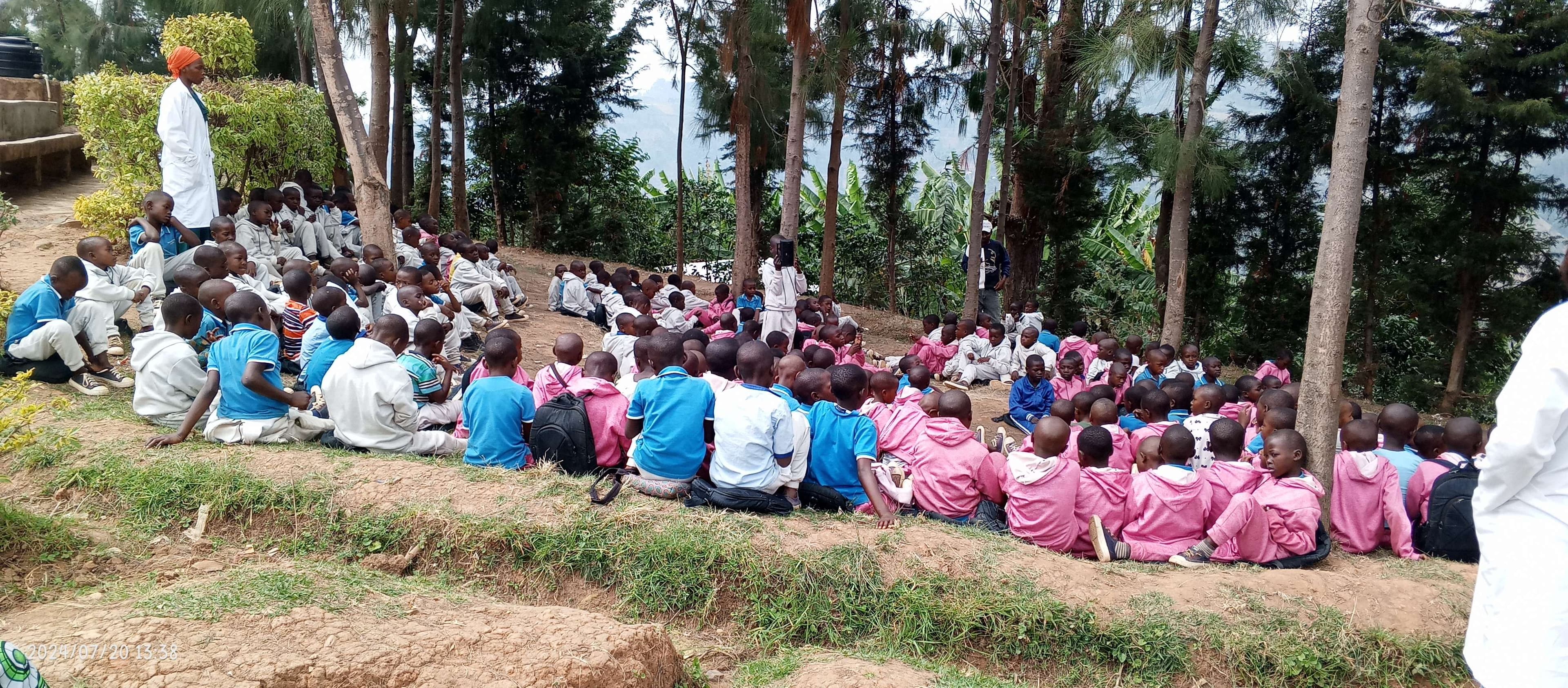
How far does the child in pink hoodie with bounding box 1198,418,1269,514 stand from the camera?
5168mm

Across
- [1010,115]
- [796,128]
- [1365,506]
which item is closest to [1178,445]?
[1365,506]

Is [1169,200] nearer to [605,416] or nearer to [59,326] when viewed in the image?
[605,416]

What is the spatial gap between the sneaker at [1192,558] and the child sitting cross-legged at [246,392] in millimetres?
4993

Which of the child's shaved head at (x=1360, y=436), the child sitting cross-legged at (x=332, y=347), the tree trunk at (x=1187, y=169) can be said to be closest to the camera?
the child's shaved head at (x=1360, y=436)

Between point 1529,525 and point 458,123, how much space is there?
15843 mm

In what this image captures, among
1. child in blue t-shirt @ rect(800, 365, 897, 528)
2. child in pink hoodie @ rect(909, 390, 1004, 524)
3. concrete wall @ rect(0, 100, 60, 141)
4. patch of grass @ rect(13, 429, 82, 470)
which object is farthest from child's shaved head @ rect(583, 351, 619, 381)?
concrete wall @ rect(0, 100, 60, 141)

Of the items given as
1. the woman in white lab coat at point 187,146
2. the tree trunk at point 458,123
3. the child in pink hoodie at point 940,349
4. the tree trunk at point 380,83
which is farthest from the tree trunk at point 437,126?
the child in pink hoodie at point 940,349

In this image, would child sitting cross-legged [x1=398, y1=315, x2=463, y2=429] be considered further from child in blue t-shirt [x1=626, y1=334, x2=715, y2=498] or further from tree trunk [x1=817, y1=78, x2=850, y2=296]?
tree trunk [x1=817, y1=78, x2=850, y2=296]

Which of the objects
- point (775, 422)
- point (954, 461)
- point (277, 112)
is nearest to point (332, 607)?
point (775, 422)

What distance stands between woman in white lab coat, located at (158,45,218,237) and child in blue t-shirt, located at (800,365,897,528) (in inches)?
239

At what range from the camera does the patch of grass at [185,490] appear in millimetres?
4801

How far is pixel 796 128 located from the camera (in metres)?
11.8

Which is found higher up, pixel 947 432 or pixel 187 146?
pixel 187 146
